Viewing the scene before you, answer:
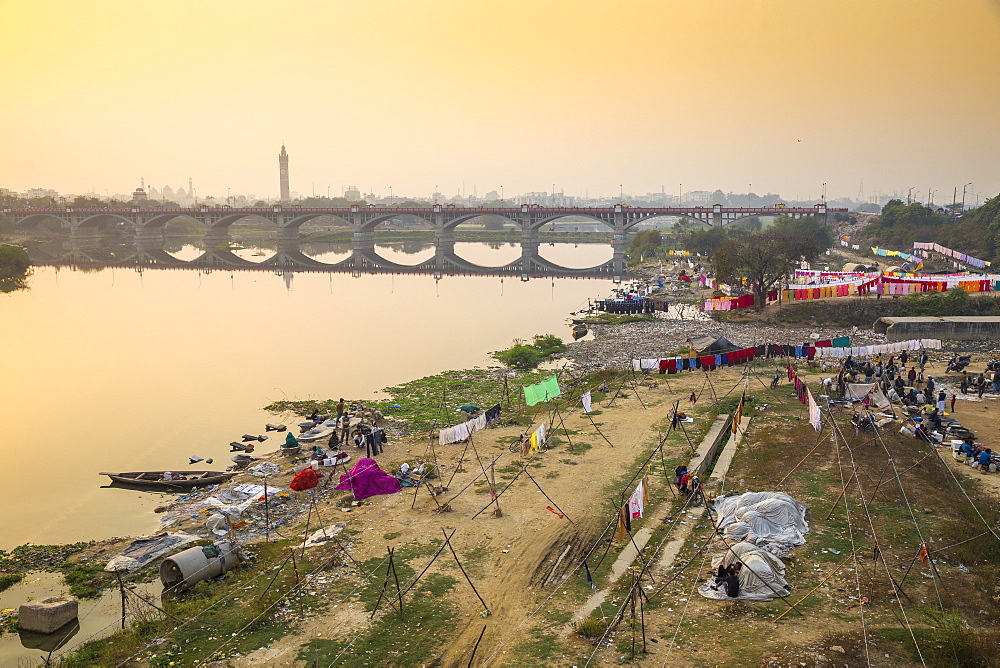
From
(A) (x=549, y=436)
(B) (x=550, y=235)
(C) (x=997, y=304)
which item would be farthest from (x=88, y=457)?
(B) (x=550, y=235)

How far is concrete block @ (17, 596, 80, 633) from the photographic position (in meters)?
13.4

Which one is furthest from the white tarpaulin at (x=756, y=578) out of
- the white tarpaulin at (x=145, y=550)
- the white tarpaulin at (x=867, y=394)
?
the white tarpaulin at (x=867, y=394)

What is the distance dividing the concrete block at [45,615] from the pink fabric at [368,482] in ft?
20.6

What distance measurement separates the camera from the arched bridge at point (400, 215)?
103 m

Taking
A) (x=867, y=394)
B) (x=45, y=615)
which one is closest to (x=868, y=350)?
(x=867, y=394)

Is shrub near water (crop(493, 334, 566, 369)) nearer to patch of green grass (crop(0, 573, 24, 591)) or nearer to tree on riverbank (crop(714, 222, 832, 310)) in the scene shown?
tree on riverbank (crop(714, 222, 832, 310))

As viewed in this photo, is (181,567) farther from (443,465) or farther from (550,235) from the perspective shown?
(550,235)

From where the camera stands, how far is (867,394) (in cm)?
2348

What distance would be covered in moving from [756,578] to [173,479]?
15247 mm

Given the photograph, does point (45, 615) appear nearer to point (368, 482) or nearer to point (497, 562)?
point (368, 482)

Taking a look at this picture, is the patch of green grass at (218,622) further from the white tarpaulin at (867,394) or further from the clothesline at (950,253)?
the clothesline at (950,253)

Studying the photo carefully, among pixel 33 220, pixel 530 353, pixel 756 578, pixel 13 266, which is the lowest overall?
pixel 530 353

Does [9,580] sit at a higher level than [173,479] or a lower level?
lower

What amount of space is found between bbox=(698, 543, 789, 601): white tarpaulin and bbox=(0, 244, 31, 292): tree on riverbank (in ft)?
251
